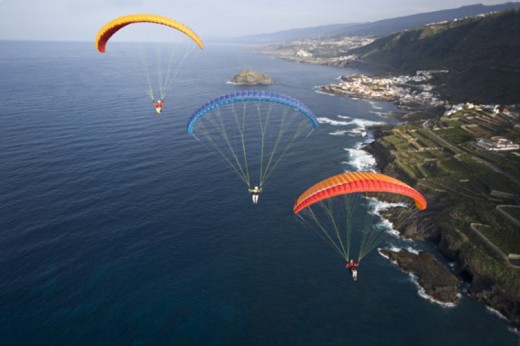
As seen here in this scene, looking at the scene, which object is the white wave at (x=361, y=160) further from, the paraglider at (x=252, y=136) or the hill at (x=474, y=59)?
the hill at (x=474, y=59)

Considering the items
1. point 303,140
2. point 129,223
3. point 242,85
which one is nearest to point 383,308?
point 129,223

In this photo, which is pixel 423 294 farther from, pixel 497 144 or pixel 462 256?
pixel 497 144

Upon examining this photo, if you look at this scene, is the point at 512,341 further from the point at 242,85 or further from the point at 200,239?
the point at 242,85

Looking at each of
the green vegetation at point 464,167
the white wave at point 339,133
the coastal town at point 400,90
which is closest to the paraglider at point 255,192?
the green vegetation at point 464,167

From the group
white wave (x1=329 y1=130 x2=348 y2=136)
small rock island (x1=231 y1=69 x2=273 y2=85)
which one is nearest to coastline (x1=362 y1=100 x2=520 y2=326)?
white wave (x1=329 y1=130 x2=348 y2=136)

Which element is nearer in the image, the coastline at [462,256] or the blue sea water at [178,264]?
the blue sea water at [178,264]

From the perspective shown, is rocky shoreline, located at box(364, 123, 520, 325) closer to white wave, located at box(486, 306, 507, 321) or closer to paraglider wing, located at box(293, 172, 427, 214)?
white wave, located at box(486, 306, 507, 321)

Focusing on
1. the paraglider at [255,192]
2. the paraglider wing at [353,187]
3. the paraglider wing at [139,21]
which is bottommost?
the paraglider at [255,192]
